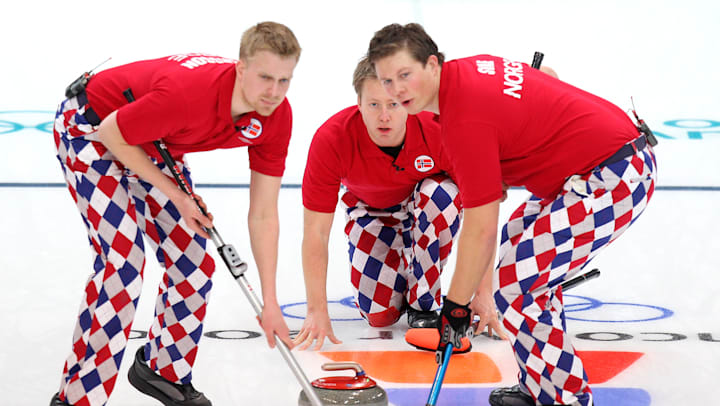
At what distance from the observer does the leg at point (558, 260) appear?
2.37 m

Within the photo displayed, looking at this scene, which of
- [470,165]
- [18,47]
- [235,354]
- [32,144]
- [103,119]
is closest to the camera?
[470,165]

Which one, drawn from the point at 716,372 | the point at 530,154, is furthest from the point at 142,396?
the point at 716,372

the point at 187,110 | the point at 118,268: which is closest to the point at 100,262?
the point at 118,268

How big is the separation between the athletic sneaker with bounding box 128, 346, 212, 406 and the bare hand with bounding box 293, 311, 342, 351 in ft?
1.73

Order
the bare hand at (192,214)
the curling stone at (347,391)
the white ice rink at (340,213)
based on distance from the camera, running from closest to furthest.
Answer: the curling stone at (347,391), the bare hand at (192,214), the white ice rink at (340,213)

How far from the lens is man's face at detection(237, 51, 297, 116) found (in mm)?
2391

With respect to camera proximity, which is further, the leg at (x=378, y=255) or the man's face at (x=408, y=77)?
the leg at (x=378, y=255)

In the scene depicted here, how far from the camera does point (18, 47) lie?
25.7 ft

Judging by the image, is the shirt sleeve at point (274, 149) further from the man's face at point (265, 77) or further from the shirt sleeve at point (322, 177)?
the shirt sleeve at point (322, 177)

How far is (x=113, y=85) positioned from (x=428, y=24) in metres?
6.20

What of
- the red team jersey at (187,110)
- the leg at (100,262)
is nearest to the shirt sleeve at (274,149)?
the red team jersey at (187,110)

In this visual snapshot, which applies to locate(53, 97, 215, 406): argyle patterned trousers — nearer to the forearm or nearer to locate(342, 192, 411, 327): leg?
the forearm

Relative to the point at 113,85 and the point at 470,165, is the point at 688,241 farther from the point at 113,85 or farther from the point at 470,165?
the point at 113,85

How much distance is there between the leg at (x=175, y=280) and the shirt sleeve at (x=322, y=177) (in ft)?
1.74
